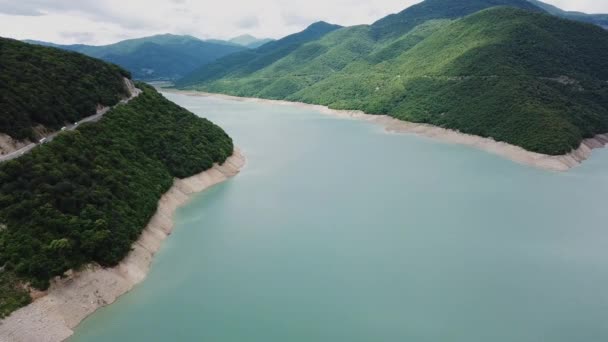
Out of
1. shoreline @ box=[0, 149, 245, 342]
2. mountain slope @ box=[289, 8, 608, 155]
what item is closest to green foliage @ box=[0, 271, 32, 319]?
shoreline @ box=[0, 149, 245, 342]

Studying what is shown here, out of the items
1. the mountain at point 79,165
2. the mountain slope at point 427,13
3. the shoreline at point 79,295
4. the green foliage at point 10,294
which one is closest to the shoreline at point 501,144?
the mountain at point 79,165

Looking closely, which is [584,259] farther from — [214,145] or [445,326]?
[214,145]

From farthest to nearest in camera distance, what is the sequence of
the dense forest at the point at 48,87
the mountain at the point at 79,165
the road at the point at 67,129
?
1. the dense forest at the point at 48,87
2. the road at the point at 67,129
3. the mountain at the point at 79,165

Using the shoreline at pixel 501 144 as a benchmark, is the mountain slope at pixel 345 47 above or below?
above

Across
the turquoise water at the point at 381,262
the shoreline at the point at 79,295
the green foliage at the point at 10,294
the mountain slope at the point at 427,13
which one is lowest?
the turquoise water at the point at 381,262

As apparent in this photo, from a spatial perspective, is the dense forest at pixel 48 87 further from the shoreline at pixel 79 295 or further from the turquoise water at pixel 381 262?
the turquoise water at pixel 381 262

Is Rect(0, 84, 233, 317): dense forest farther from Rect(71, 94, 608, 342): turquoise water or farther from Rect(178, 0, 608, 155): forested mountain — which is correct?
Rect(178, 0, 608, 155): forested mountain

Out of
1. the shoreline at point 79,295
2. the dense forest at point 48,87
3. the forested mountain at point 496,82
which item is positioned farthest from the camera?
the forested mountain at point 496,82

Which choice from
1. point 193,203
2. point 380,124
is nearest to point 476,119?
point 380,124
